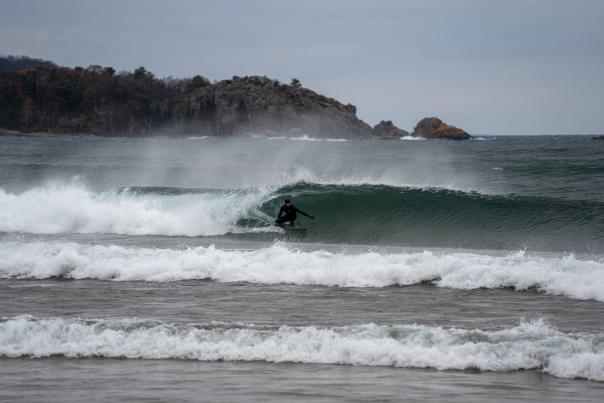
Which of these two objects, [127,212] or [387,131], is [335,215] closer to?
[127,212]

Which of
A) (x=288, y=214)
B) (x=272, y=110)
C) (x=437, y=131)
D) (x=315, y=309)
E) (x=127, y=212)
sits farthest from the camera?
(x=272, y=110)

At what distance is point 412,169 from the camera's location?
53469 mm

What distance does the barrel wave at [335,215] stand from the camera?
22828 millimetres

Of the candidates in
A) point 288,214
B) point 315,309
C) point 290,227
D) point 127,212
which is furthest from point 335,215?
point 315,309

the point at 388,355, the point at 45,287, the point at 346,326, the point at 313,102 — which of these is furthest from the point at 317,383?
the point at 313,102

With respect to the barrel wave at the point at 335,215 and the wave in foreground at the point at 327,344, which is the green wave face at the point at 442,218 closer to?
the barrel wave at the point at 335,215

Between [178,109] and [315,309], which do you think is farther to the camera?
[178,109]

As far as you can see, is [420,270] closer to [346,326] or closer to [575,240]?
[346,326]

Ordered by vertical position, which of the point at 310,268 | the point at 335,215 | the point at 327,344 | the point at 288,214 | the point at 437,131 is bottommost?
the point at 327,344

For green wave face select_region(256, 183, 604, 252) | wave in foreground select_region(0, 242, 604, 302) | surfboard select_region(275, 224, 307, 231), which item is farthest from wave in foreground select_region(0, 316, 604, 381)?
surfboard select_region(275, 224, 307, 231)

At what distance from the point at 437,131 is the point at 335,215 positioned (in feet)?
459

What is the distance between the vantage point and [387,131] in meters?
178

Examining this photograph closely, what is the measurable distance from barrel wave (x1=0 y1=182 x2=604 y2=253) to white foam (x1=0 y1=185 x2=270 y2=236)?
0.04 m

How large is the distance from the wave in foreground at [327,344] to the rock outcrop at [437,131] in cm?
15297
